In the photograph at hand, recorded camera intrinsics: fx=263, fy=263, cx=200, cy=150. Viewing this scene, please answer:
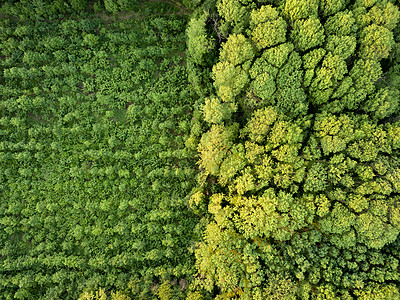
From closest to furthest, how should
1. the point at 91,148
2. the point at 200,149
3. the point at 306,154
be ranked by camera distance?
the point at 306,154
the point at 200,149
the point at 91,148

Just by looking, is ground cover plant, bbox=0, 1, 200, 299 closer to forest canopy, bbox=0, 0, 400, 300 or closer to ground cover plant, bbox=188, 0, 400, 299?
forest canopy, bbox=0, 0, 400, 300

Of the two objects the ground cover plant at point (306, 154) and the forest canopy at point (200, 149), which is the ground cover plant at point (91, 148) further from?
the ground cover plant at point (306, 154)

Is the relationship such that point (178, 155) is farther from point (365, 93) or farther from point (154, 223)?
point (365, 93)

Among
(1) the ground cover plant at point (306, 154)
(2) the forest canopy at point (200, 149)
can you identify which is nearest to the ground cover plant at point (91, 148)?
(2) the forest canopy at point (200, 149)

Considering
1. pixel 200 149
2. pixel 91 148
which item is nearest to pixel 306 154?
pixel 200 149

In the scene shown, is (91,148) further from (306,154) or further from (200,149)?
(306,154)

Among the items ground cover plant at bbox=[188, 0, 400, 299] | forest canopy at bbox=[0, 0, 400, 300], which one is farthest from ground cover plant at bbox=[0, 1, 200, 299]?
ground cover plant at bbox=[188, 0, 400, 299]
